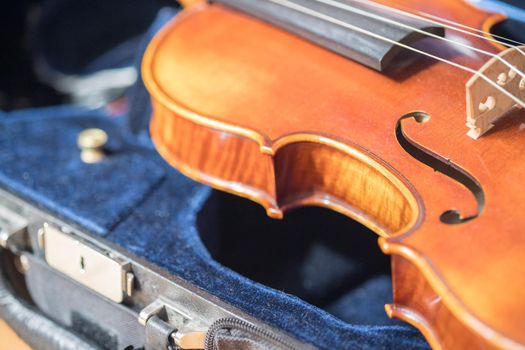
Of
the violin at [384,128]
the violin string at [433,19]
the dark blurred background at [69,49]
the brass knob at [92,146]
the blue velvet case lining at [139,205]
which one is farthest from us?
the dark blurred background at [69,49]

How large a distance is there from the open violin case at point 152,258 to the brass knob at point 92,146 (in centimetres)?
1

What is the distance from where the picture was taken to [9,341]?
3.12ft

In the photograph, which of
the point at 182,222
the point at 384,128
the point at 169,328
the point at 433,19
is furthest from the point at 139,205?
the point at 433,19

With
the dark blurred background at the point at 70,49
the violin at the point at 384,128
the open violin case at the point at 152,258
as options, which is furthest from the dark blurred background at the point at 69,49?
the violin at the point at 384,128

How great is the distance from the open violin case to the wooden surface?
0.11 feet

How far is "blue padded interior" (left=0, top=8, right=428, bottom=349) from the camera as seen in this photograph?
94 centimetres

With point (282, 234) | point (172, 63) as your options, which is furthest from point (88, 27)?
point (282, 234)

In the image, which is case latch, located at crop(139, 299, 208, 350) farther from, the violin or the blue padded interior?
the violin

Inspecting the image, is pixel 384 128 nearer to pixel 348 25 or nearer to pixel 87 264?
pixel 348 25

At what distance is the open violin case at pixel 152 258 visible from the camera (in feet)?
2.58

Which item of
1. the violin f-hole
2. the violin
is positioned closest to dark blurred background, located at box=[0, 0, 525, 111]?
the violin

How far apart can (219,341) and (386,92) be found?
406 mm

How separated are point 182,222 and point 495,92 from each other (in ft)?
1.66

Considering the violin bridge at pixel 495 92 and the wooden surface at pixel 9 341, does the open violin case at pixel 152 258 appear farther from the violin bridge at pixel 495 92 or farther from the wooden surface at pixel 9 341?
the violin bridge at pixel 495 92
